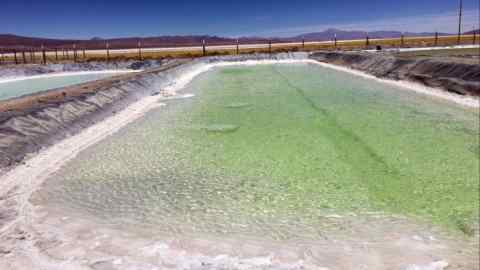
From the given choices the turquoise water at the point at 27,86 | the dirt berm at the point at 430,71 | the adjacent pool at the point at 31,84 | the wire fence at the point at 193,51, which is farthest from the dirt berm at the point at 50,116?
the wire fence at the point at 193,51

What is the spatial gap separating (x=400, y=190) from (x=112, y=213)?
10.9ft

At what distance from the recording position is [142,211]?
4.55m

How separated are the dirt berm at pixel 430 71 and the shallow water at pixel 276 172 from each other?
284 cm

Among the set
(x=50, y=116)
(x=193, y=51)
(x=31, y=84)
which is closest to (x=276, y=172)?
(x=50, y=116)

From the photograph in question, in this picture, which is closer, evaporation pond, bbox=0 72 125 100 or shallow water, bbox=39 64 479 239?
shallow water, bbox=39 64 479 239

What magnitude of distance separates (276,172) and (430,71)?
12.3 meters

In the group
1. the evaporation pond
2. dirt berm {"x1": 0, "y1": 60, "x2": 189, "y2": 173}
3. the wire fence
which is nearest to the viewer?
dirt berm {"x1": 0, "y1": 60, "x2": 189, "y2": 173}

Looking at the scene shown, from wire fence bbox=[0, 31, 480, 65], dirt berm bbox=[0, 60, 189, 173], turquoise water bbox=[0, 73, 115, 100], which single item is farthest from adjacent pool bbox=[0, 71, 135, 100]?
wire fence bbox=[0, 31, 480, 65]

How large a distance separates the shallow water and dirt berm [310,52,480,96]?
2838mm

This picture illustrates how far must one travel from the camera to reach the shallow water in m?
4.37

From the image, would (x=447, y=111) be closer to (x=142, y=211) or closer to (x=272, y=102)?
(x=272, y=102)

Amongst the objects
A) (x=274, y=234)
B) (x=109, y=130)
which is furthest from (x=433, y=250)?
(x=109, y=130)

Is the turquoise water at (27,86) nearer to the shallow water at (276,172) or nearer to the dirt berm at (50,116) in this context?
the dirt berm at (50,116)

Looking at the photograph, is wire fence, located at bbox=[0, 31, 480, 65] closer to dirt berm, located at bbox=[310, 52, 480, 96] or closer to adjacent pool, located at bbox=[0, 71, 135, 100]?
adjacent pool, located at bbox=[0, 71, 135, 100]
